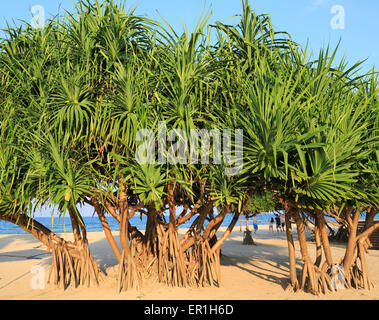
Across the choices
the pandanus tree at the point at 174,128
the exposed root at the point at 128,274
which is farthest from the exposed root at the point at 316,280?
the exposed root at the point at 128,274

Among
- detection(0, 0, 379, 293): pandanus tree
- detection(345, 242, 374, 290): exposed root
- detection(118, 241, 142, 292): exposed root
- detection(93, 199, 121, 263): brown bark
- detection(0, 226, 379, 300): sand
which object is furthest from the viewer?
detection(93, 199, 121, 263): brown bark

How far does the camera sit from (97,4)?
25.0 ft

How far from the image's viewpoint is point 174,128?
6801mm

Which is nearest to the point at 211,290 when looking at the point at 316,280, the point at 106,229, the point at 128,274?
the point at 128,274

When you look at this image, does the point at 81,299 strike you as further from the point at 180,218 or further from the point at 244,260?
the point at 244,260

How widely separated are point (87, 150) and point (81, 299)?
3064mm

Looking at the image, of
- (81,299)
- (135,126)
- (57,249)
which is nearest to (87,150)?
(135,126)

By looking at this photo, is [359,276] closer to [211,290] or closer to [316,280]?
[316,280]

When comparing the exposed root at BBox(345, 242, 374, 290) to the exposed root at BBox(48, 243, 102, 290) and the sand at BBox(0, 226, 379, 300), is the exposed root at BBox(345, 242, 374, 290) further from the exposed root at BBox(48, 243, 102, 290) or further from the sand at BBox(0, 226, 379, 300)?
the exposed root at BBox(48, 243, 102, 290)

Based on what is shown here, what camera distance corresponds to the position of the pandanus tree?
6.25m

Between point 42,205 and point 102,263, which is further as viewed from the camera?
point 102,263

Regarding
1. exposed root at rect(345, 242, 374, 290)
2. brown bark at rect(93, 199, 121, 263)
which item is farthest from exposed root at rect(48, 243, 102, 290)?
exposed root at rect(345, 242, 374, 290)
